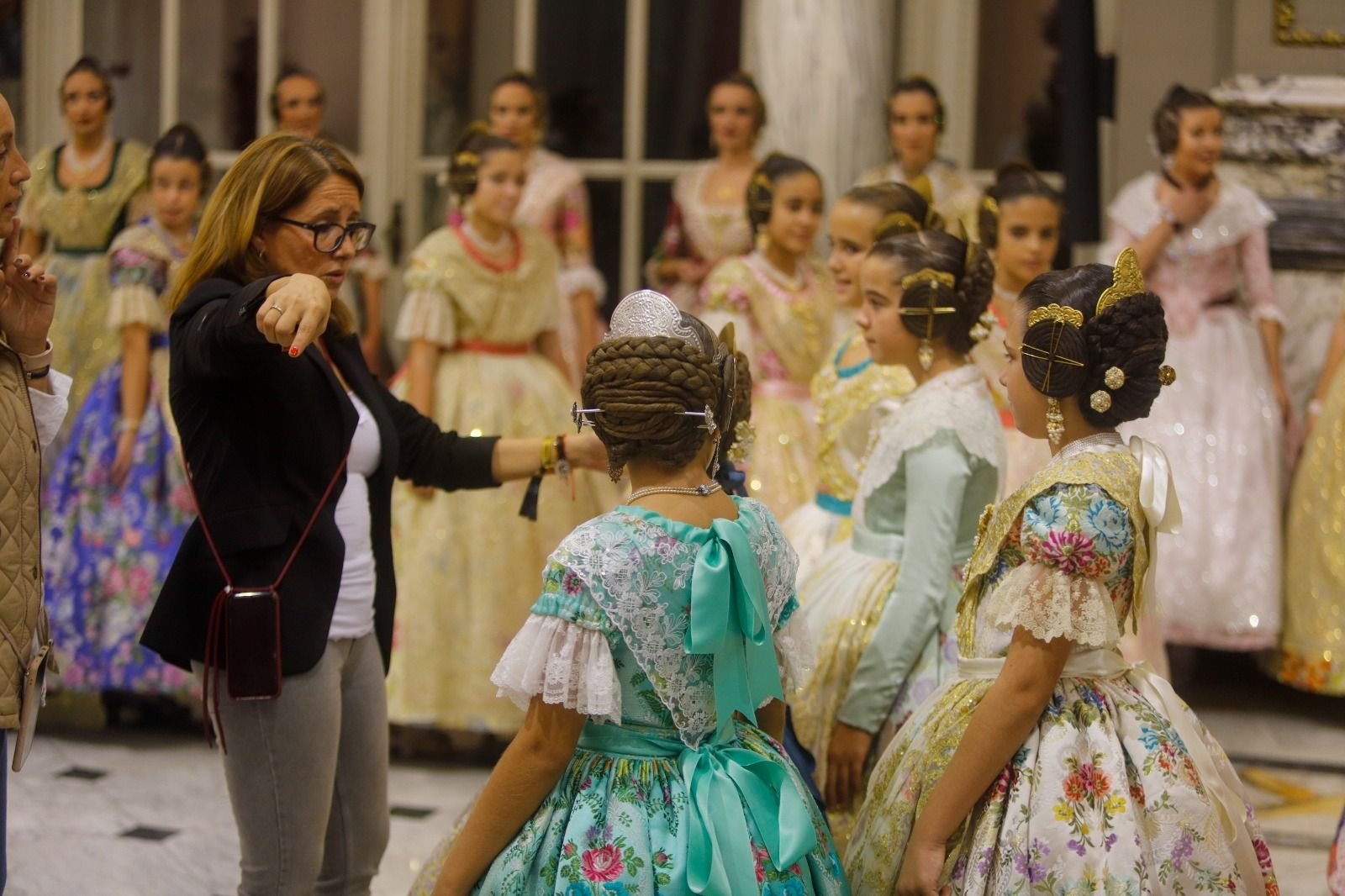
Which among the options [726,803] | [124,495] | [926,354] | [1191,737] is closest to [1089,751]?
[1191,737]

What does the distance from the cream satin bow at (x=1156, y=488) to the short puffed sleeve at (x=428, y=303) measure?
265 cm

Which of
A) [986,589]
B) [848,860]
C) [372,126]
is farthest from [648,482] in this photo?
[372,126]

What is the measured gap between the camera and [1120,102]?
5.66m

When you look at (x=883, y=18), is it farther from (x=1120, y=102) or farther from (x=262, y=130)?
(x=262, y=130)

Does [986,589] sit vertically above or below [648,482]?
below

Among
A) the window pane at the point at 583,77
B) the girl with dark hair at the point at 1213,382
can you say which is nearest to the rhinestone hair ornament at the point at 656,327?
the girl with dark hair at the point at 1213,382

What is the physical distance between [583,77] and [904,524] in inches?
158

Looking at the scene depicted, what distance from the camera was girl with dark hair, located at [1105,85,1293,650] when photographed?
4832 millimetres

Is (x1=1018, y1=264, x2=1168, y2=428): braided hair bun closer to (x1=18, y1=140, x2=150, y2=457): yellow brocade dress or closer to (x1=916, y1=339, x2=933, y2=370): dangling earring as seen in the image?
(x1=916, y1=339, x2=933, y2=370): dangling earring

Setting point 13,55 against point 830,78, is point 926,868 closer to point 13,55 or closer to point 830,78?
point 830,78

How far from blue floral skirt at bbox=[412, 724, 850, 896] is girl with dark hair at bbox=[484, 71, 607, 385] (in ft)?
11.4

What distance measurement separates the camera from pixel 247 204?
7.91 feet

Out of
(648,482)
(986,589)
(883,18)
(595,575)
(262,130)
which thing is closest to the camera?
(595,575)

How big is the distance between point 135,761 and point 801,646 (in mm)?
2927
